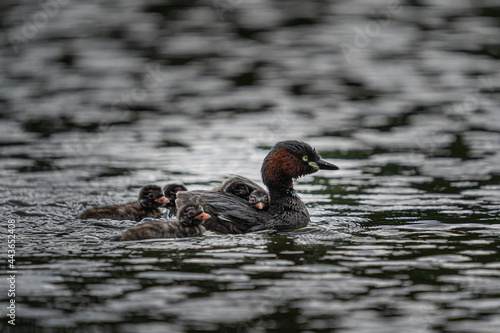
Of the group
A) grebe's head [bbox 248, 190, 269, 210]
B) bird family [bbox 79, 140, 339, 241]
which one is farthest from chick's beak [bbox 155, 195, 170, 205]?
grebe's head [bbox 248, 190, 269, 210]

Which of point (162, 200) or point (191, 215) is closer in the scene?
point (191, 215)

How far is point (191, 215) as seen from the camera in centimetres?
909

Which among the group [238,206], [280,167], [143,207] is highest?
[280,167]

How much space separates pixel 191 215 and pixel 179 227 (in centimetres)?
22

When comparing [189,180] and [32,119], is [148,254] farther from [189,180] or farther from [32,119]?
[32,119]

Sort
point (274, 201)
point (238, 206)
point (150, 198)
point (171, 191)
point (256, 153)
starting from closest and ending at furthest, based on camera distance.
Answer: point (238, 206), point (274, 201), point (150, 198), point (171, 191), point (256, 153)

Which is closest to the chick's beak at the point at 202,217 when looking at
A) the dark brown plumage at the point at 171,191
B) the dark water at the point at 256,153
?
the dark water at the point at 256,153

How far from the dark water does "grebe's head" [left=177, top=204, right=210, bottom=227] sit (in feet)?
1.01

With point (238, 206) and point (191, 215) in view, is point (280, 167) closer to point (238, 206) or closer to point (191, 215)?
point (238, 206)

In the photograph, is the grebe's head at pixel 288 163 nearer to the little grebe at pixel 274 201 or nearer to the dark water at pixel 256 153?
the little grebe at pixel 274 201

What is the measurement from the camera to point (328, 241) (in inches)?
352

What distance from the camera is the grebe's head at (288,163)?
10.1 metres

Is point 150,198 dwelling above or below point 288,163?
below

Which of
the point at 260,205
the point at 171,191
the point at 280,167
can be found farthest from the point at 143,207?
the point at 280,167
